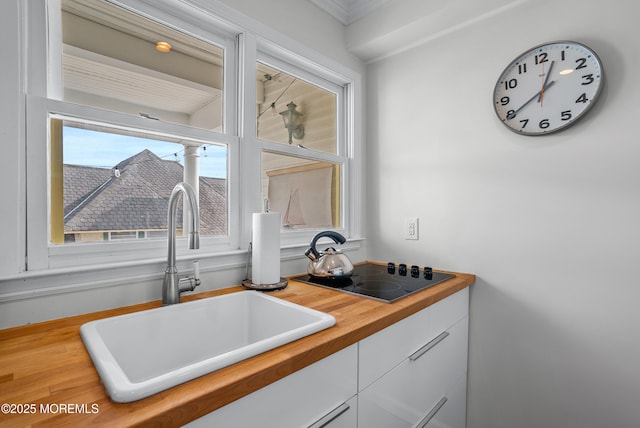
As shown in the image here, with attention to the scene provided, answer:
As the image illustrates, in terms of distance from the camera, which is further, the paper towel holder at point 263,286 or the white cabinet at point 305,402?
the paper towel holder at point 263,286

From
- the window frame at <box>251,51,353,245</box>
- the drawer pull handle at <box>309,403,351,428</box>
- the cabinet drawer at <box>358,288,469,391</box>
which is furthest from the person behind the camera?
the window frame at <box>251,51,353,245</box>

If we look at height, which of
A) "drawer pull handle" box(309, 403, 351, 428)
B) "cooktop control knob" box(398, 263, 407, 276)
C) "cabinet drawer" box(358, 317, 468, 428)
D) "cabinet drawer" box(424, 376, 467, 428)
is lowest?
"cabinet drawer" box(424, 376, 467, 428)

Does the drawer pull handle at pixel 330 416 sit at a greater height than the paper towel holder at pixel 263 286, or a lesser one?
lesser

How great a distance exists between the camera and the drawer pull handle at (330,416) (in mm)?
→ 773

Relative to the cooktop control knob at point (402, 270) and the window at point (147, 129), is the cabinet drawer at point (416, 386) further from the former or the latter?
the window at point (147, 129)

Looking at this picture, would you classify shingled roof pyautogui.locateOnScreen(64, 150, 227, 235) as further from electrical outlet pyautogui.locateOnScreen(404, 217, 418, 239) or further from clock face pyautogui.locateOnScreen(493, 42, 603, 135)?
clock face pyautogui.locateOnScreen(493, 42, 603, 135)

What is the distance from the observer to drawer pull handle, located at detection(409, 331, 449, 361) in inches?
44.4

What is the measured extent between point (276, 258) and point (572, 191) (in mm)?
1224

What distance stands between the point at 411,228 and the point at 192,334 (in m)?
1.24

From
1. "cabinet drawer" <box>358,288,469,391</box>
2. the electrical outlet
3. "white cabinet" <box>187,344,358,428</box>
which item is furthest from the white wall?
"white cabinet" <box>187,344,358,428</box>

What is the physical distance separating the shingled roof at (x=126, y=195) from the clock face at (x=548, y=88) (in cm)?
136

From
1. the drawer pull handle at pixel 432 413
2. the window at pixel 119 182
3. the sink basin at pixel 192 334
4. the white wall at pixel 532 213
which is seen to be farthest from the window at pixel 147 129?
the drawer pull handle at pixel 432 413

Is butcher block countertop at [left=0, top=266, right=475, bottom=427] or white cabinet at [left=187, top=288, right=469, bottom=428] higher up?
butcher block countertop at [left=0, top=266, right=475, bottom=427]

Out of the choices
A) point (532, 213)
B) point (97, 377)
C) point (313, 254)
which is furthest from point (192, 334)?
point (532, 213)
